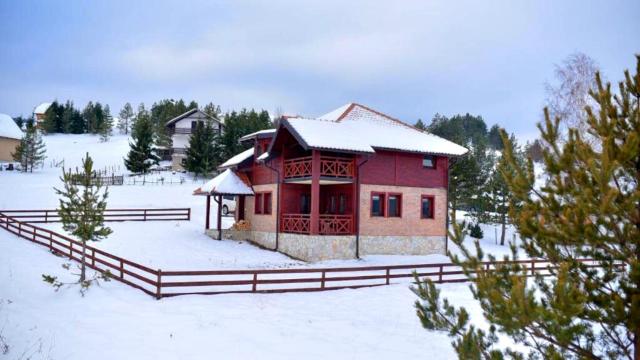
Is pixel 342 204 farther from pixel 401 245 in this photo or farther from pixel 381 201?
pixel 401 245

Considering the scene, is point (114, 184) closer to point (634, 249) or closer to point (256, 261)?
point (256, 261)

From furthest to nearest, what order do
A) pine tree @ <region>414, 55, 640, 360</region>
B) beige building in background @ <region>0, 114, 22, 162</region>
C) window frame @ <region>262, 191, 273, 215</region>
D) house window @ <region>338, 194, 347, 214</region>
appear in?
beige building in background @ <region>0, 114, 22, 162</region>, window frame @ <region>262, 191, 273, 215</region>, house window @ <region>338, 194, 347, 214</region>, pine tree @ <region>414, 55, 640, 360</region>

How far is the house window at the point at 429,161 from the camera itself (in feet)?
90.6

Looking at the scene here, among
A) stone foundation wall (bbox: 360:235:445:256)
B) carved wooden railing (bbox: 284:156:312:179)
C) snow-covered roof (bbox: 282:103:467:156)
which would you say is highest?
snow-covered roof (bbox: 282:103:467:156)

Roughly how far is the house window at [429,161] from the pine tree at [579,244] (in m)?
20.7

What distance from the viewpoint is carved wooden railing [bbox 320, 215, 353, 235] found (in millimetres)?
24406

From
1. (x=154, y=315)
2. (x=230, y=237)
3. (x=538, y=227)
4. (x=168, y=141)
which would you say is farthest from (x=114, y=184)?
(x=538, y=227)

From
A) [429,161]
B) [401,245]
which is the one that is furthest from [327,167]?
[429,161]

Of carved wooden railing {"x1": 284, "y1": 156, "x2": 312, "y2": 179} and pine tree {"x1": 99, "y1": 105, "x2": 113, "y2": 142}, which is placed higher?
pine tree {"x1": 99, "y1": 105, "x2": 113, "y2": 142}

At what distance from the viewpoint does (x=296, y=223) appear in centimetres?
2558

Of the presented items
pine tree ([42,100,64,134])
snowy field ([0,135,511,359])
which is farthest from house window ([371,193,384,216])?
pine tree ([42,100,64,134])

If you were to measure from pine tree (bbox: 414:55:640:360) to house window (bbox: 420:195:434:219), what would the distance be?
67.6 ft

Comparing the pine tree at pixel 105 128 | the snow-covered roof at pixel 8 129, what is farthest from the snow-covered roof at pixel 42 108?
the snow-covered roof at pixel 8 129

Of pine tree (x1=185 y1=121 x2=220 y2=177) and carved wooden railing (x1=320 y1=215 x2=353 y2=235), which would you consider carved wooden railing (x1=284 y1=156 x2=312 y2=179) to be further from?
pine tree (x1=185 y1=121 x2=220 y2=177)
